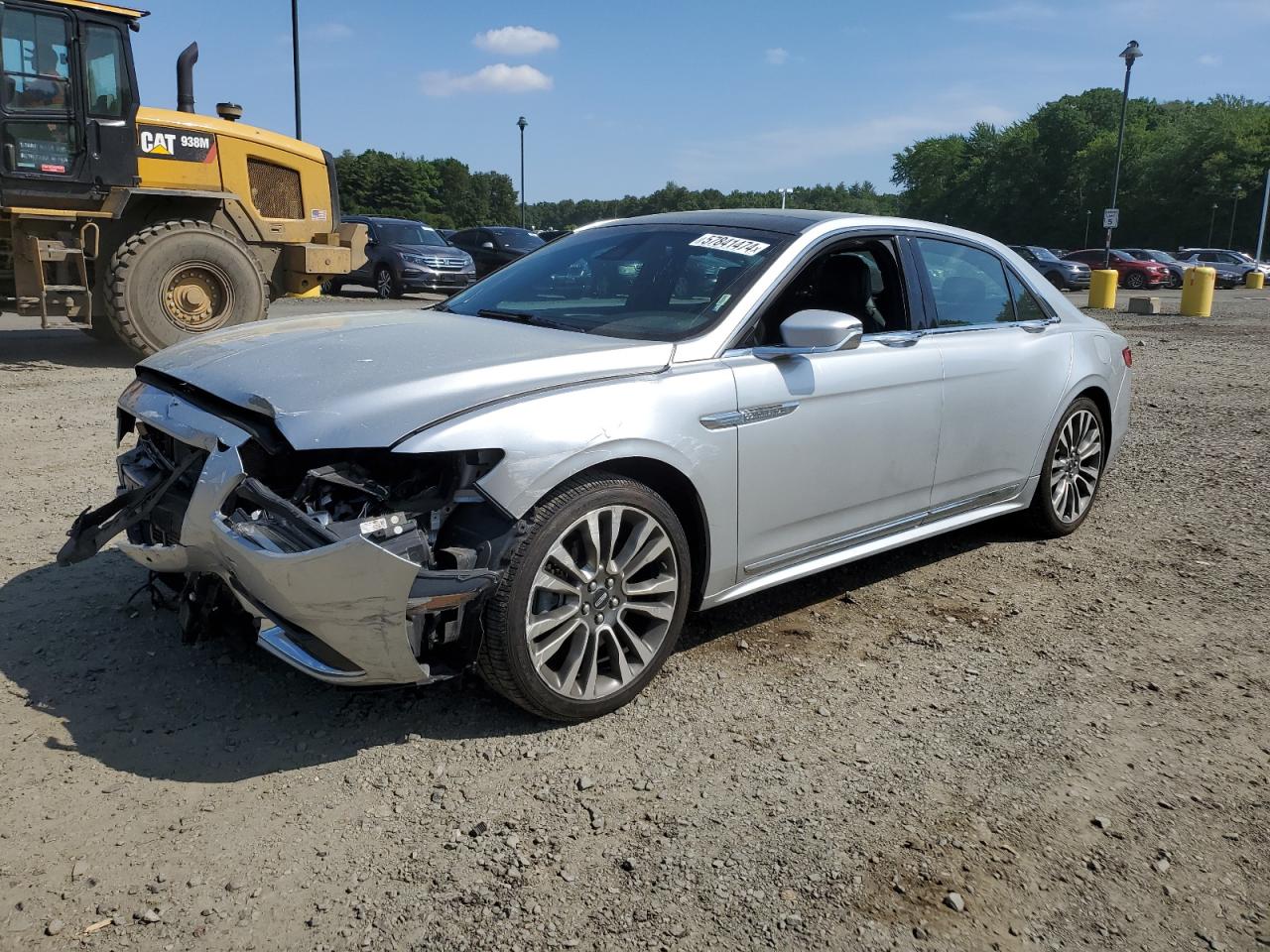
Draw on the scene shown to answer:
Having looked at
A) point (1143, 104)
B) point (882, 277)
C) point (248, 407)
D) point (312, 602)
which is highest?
point (1143, 104)

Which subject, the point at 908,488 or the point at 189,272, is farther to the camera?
the point at 189,272

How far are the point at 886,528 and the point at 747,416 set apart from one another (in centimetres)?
105

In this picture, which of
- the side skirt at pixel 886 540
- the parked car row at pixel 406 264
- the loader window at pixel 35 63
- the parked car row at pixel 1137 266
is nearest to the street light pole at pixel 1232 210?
the parked car row at pixel 1137 266

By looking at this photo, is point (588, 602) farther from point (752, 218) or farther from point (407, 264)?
point (407, 264)

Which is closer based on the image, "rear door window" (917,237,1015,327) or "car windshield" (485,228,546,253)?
"rear door window" (917,237,1015,327)

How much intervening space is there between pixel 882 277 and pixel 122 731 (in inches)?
133

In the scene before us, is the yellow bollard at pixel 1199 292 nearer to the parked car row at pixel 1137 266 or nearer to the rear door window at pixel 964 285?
the parked car row at pixel 1137 266

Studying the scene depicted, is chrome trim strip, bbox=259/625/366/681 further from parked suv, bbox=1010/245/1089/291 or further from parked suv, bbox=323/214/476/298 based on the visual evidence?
parked suv, bbox=1010/245/1089/291

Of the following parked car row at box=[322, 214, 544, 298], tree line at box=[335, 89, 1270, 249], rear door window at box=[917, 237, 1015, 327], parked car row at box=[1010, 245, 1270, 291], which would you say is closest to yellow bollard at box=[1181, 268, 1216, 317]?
parked car row at box=[1010, 245, 1270, 291]

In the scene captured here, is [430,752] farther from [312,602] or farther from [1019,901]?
[1019,901]

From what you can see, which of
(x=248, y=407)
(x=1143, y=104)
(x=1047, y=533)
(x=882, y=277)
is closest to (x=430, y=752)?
(x=248, y=407)

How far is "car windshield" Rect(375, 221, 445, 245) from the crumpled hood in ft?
58.9

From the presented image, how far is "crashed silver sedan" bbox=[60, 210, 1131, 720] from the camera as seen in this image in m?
2.93

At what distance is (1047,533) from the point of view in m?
5.46
